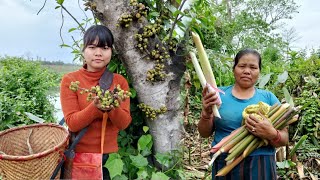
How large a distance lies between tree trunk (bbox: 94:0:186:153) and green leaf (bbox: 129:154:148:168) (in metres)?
0.25

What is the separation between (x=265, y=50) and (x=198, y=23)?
7.51m

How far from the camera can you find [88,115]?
150 cm

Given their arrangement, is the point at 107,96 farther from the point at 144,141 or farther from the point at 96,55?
the point at 144,141

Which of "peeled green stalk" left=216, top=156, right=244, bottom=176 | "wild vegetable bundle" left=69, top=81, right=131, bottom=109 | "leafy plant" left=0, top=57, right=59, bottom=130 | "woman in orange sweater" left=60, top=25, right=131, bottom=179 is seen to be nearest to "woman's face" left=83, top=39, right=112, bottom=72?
"woman in orange sweater" left=60, top=25, right=131, bottom=179

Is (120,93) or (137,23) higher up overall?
(137,23)

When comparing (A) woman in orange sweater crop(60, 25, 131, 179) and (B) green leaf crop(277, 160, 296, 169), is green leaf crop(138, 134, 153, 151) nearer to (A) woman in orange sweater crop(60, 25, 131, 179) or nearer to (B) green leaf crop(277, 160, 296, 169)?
(A) woman in orange sweater crop(60, 25, 131, 179)

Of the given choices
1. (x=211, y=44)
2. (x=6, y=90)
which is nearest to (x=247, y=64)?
(x=211, y=44)

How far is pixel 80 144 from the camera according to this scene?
1.64 m

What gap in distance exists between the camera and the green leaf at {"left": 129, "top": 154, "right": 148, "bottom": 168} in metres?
1.85

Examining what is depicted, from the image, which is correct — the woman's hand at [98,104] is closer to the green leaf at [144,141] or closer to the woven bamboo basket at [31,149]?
the woven bamboo basket at [31,149]

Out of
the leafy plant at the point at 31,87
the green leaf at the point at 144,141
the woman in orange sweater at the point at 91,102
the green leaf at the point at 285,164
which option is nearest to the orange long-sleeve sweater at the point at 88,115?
the woman in orange sweater at the point at 91,102

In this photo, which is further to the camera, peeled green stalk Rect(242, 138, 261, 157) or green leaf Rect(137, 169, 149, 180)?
green leaf Rect(137, 169, 149, 180)

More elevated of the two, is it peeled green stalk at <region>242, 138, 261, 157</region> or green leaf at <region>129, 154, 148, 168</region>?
peeled green stalk at <region>242, 138, 261, 157</region>

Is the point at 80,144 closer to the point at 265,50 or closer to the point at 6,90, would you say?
the point at 6,90
